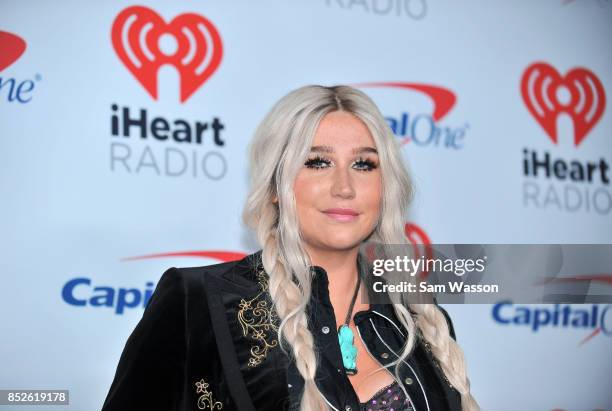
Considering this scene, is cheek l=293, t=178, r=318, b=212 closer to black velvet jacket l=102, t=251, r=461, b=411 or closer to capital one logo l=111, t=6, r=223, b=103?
black velvet jacket l=102, t=251, r=461, b=411

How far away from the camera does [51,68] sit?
282cm

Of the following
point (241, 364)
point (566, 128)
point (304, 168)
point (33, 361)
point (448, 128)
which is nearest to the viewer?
point (241, 364)

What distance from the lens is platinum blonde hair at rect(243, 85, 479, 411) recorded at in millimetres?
2229

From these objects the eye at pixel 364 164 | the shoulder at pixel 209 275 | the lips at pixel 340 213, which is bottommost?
the shoulder at pixel 209 275

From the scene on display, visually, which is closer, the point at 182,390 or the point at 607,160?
the point at 182,390

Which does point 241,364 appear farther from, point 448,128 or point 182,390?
point 448,128

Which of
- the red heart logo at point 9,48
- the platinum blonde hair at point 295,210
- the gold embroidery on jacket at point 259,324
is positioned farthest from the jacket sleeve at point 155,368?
the red heart logo at point 9,48

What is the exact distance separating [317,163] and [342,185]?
0.13 metres

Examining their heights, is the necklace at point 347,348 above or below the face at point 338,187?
below

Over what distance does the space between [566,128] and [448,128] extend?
2.40 ft

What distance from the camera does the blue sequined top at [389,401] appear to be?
2.07 metres

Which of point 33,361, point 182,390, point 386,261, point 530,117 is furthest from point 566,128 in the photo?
point 33,361

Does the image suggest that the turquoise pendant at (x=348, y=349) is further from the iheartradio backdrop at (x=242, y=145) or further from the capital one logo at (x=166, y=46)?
the capital one logo at (x=166, y=46)

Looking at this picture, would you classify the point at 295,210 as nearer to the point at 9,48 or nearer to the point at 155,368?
the point at 155,368
